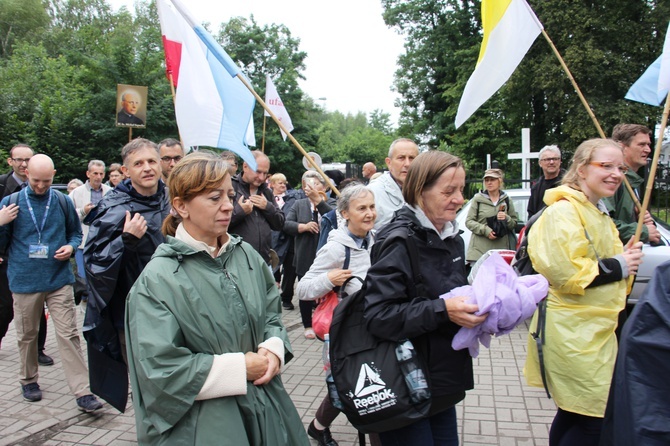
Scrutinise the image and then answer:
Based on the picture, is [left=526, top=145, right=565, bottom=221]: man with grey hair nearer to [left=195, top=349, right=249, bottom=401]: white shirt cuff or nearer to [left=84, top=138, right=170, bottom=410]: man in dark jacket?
[left=84, top=138, right=170, bottom=410]: man in dark jacket

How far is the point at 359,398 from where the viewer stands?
2207 millimetres

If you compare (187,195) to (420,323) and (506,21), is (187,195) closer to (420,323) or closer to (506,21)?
(420,323)

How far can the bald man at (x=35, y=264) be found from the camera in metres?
4.67

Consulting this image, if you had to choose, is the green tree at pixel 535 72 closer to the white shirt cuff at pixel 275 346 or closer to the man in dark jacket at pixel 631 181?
the man in dark jacket at pixel 631 181

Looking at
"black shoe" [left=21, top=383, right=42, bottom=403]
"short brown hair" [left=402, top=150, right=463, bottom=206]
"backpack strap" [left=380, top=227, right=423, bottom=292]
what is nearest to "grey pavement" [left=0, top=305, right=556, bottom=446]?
"black shoe" [left=21, top=383, right=42, bottom=403]

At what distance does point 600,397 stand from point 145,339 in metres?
2.25

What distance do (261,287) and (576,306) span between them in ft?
5.64

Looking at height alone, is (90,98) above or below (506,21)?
above

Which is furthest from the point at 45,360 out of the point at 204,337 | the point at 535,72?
→ the point at 535,72

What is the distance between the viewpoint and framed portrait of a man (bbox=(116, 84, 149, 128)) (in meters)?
8.26

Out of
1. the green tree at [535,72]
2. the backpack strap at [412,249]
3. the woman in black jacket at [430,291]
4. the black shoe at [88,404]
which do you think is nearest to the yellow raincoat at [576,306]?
the woman in black jacket at [430,291]

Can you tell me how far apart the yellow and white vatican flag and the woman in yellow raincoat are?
1399 mm

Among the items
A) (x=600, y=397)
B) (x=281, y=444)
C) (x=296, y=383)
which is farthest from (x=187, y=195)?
(x=296, y=383)

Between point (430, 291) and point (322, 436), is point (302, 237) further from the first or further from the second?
point (430, 291)
